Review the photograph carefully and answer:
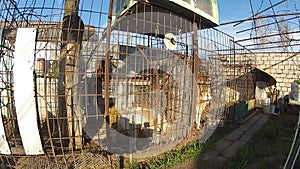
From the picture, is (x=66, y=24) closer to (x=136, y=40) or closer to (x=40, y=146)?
(x=136, y=40)

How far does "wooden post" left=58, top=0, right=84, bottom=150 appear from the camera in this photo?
4.64m

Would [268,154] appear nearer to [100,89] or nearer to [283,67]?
[100,89]

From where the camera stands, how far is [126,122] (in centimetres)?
567

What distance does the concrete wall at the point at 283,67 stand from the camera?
11625mm

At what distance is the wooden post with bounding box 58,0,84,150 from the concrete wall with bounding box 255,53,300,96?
11.9m

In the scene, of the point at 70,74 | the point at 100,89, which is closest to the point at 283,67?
the point at 100,89

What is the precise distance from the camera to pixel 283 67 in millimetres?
11984

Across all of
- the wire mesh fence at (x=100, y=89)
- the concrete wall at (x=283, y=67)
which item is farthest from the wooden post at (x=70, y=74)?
the concrete wall at (x=283, y=67)

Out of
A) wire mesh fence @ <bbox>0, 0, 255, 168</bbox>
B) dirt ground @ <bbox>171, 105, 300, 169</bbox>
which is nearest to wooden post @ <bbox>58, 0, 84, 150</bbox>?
wire mesh fence @ <bbox>0, 0, 255, 168</bbox>

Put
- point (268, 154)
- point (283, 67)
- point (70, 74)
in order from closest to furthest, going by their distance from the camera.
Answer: point (70, 74) < point (268, 154) < point (283, 67)

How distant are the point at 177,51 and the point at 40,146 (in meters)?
4.36

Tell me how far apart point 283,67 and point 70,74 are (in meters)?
12.5

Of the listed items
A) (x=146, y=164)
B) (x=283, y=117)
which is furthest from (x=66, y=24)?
(x=283, y=117)

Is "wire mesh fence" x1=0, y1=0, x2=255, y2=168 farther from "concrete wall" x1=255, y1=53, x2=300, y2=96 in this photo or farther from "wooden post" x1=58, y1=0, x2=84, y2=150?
"concrete wall" x1=255, y1=53, x2=300, y2=96
